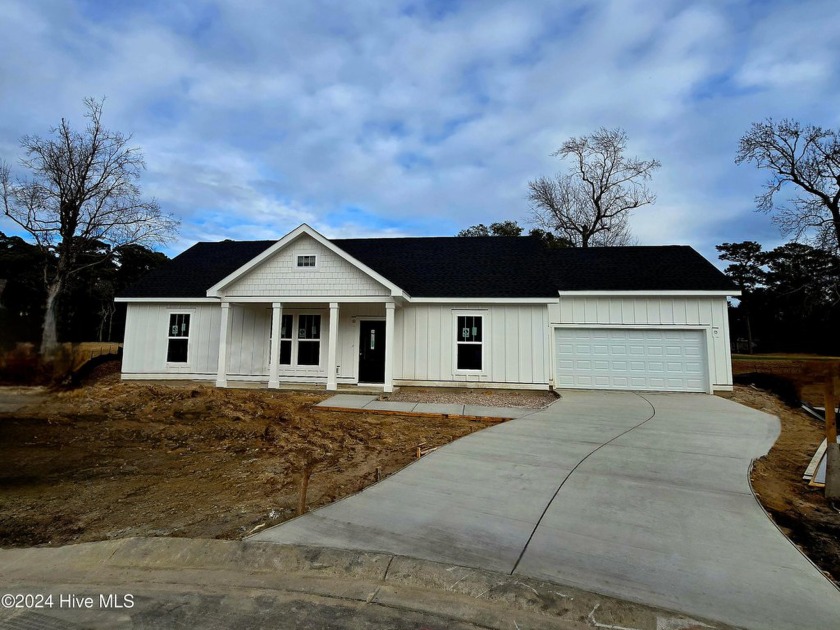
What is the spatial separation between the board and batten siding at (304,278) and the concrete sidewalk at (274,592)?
983 centimetres

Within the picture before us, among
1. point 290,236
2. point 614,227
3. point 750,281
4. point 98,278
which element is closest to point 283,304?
point 290,236

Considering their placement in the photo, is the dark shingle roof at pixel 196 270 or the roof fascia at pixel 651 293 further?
the dark shingle roof at pixel 196 270

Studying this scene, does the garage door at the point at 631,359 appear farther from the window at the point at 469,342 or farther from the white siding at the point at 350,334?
the white siding at the point at 350,334

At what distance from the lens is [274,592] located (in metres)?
2.99

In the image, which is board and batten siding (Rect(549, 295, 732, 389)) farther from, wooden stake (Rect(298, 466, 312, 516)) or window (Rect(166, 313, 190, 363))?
window (Rect(166, 313, 190, 363))

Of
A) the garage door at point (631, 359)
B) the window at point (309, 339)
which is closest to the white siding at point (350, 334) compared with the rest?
the window at point (309, 339)

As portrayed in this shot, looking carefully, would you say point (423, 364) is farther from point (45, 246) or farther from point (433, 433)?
point (45, 246)

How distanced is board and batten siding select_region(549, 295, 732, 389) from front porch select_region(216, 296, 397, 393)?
6.13 meters

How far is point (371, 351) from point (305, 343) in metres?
2.24

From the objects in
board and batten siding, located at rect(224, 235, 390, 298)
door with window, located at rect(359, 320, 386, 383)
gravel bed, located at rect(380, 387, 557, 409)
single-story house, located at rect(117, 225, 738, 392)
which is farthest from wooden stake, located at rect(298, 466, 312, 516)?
door with window, located at rect(359, 320, 386, 383)

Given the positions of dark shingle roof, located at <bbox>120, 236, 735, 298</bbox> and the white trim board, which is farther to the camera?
the white trim board

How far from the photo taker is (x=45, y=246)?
22891 mm

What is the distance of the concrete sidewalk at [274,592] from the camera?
266 centimetres

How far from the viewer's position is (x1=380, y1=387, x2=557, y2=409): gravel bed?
11024mm
